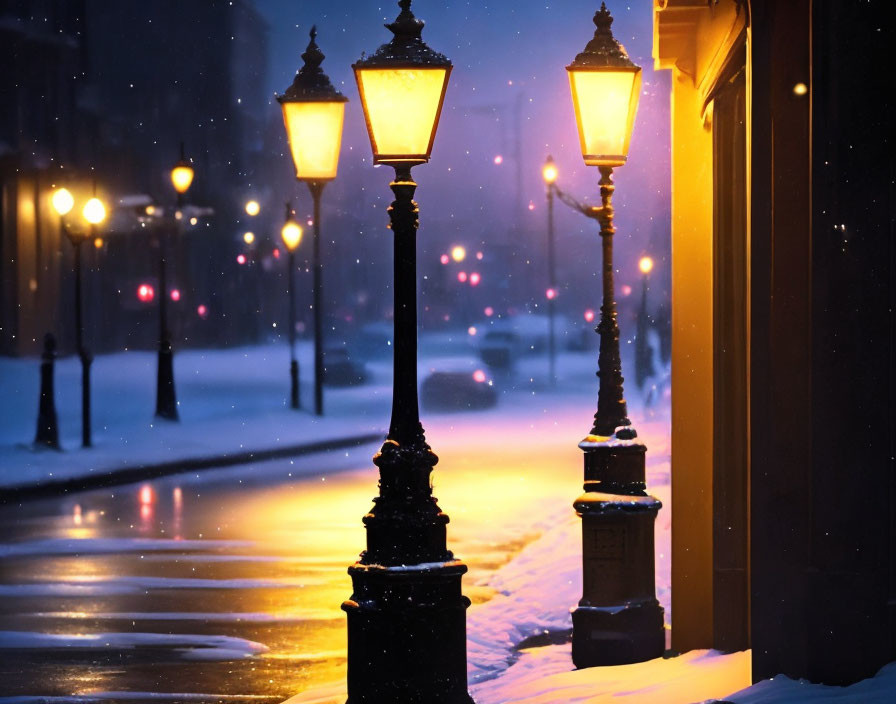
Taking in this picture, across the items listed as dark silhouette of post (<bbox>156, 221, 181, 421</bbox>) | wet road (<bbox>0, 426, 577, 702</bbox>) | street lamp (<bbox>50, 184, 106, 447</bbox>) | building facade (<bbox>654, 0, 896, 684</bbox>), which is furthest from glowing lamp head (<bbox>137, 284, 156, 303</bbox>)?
building facade (<bbox>654, 0, 896, 684</bbox>)

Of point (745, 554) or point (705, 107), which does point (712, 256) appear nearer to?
point (705, 107)

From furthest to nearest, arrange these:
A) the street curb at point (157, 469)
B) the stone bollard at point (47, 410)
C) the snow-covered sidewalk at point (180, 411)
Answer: the stone bollard at point (47, 410), the snow-covered sidewalk at point (180, 411), the street curb at point (157, 469)

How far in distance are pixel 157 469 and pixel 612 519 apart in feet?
55.4

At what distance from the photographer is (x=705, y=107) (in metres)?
9.54

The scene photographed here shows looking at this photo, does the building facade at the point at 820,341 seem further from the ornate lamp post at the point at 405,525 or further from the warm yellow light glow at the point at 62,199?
the warm yellow light glow at the point at 62,199

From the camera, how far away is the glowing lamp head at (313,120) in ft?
33.3

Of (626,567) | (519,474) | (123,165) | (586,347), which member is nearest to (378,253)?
(586,347)

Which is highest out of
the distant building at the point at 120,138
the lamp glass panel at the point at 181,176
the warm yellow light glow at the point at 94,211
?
the distant building at the point at 120,138

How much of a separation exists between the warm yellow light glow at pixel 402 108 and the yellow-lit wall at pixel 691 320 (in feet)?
7.99

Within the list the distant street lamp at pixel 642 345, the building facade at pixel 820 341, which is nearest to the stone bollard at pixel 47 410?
the building facade at pixel 820 341

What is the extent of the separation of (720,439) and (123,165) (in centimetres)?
6643

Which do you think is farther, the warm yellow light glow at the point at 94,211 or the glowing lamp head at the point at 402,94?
the warm yellow light glow at the point at 94,211

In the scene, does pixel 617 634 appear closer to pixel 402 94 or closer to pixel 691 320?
pixel 691 320

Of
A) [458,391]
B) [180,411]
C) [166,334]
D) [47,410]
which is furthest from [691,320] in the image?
[458,391]
